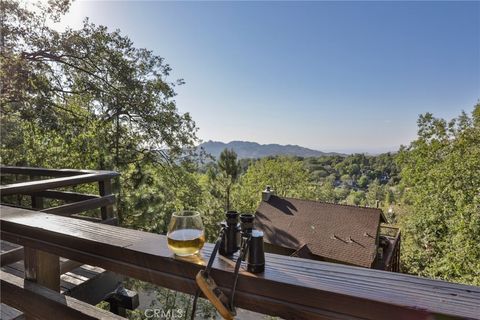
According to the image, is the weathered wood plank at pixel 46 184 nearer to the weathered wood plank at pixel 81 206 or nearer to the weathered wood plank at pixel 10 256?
the weathered wood plank at pixel 81 206

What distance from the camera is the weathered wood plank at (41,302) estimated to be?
2.79ft

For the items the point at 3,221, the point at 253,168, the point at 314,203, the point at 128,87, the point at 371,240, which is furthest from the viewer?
the point at 253,168

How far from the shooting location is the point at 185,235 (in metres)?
0.72

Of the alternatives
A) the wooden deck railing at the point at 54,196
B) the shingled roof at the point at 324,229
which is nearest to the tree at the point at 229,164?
the shingled roof at the point at 324,229

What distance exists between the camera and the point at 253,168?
66.6 feet

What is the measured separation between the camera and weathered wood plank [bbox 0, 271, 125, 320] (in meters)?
0.85

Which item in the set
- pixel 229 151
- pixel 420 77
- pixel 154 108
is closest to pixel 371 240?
pixel 154 108

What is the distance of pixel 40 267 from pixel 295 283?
930 millimetres

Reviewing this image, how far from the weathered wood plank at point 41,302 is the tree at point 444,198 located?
752 centimetres

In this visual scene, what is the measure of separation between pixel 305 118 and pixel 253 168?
Result: 235 inches

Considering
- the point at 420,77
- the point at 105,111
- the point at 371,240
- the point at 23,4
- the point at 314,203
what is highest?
the point at 420,77

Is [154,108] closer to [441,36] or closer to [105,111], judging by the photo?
[105,111]

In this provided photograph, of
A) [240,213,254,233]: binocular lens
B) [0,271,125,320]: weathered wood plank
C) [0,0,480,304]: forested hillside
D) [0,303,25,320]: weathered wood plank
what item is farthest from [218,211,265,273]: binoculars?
[0,0,480,304]: forested hillside

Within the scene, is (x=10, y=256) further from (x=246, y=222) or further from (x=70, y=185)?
(x=246, y=222)
